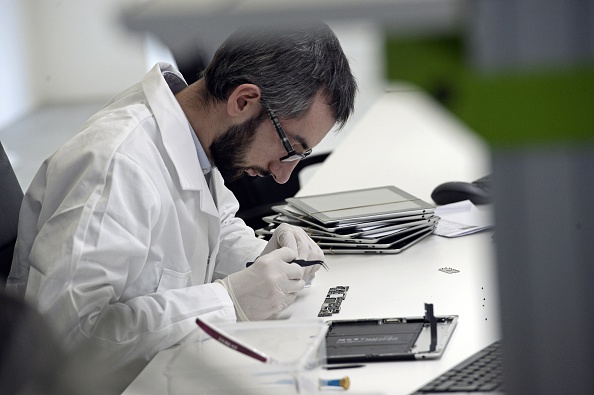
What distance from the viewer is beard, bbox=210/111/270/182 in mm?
1783

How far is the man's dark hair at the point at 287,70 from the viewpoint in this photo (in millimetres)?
1689

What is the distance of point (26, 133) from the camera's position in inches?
251

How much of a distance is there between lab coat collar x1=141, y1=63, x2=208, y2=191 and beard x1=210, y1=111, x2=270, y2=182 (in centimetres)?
10

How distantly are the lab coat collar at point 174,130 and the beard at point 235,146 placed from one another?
→ 10cm

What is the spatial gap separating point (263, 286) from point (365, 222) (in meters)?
0.56

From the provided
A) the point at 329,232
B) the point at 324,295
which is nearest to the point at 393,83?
the point at 324,295

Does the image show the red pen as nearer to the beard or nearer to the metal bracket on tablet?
the metal bracket on tablet

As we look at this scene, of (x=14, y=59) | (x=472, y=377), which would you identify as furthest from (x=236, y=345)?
(x=14, y=59)

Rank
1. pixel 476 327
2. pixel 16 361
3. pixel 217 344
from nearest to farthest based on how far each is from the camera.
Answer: pixel 16 361, pixel 217 344, pixel 476 327

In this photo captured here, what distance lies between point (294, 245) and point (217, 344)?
62 cm

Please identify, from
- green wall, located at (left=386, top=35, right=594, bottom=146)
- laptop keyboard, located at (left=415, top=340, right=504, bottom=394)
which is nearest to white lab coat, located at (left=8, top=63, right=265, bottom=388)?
laptop keyboard, located at (left=415, top=340, right=504, bottom=394)

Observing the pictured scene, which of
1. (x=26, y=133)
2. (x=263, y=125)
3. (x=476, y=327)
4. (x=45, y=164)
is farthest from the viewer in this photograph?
(x=26, y=133)

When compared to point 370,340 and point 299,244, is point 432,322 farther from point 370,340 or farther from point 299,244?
point 299,244

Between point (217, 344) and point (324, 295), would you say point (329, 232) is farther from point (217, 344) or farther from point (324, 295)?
point (217, 344)
